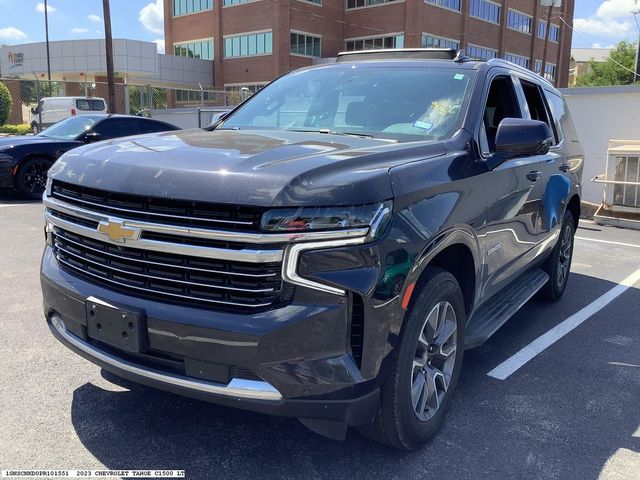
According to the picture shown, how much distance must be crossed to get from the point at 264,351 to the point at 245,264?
35 cm

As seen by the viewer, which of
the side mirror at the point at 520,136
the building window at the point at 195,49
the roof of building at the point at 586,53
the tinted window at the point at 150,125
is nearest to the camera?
the side mirror at the point at 520,136

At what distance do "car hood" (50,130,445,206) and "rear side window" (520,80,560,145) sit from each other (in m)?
2.02

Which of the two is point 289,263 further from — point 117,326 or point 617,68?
point 617,68

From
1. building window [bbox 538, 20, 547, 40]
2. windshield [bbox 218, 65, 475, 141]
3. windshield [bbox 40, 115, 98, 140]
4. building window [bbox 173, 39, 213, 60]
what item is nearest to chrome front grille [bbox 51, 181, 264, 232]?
windshield [bbox 218, 65, 475, 141]

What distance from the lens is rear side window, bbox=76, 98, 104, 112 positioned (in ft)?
82.4

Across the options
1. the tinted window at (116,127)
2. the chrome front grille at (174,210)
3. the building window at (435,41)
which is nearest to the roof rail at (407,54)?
the chrome front grille at (174,210)

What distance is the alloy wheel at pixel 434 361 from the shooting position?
2.86 m

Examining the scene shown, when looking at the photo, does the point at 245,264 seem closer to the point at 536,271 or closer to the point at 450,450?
the point at 450,450

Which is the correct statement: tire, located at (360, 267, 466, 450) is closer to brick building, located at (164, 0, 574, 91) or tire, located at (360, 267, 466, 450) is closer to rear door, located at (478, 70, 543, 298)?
rear door, located at (478, 70, 543, 298)

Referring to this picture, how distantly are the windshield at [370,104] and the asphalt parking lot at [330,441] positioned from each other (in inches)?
66.2

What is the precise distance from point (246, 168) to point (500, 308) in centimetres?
233

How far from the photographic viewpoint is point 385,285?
2402 mm

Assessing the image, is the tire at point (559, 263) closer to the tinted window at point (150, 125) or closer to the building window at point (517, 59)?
the tinted window at point (150, 125)

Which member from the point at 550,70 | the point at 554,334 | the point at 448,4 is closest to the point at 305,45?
the point at 448,4
